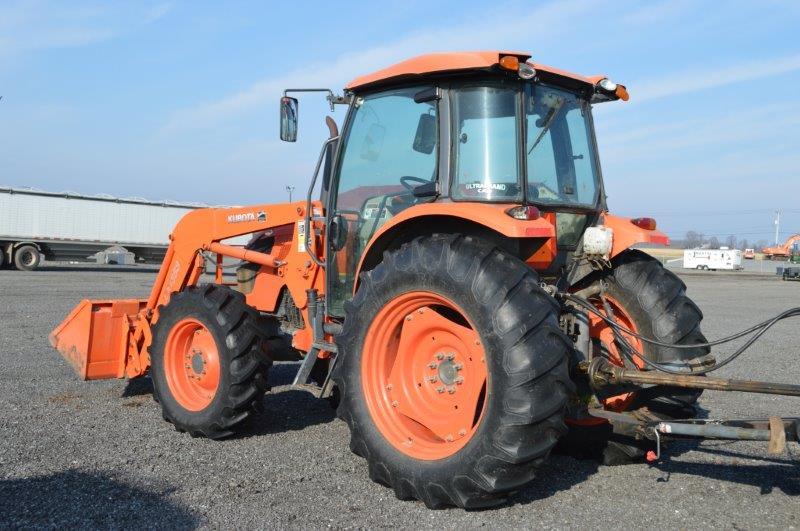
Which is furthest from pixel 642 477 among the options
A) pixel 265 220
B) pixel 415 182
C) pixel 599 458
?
pixel 265 220

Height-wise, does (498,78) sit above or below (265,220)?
above

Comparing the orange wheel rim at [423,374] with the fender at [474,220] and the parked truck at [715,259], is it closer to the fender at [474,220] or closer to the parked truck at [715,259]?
the fender at [474,220]

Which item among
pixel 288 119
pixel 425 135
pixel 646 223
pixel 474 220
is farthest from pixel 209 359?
pixel 646 223

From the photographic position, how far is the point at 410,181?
4867 mm

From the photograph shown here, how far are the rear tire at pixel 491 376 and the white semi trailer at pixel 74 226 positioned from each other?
92.9 feet

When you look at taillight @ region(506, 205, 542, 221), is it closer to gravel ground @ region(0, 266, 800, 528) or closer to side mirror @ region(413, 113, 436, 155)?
side mirror @ region(413, 113, 436, 155)

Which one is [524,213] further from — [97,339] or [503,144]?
[97,339]

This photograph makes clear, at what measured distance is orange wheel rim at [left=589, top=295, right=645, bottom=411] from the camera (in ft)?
16.4

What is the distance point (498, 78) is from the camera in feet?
14.7

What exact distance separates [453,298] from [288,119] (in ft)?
7.94

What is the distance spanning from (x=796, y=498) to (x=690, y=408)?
79 centimetres

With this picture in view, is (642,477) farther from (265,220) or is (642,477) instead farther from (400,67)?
(265,220)

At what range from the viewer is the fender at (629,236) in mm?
4859

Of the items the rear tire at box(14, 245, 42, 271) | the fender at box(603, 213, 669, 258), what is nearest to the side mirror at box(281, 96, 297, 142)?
the fender at box(603, 213, 669, 258)
